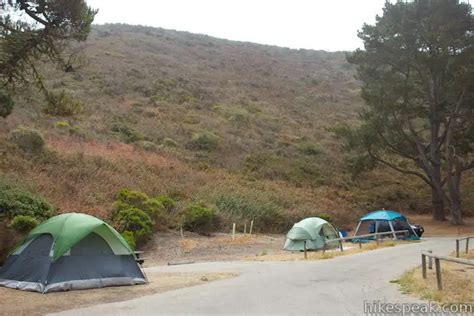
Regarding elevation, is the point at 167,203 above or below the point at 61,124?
below

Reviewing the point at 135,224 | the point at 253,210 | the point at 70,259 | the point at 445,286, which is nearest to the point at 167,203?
the point at 135,224

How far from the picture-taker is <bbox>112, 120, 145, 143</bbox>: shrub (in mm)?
36688

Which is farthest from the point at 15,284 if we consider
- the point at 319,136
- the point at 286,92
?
the point at 286,92

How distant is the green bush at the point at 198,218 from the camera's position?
24906 mm

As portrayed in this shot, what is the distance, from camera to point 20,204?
674 inches

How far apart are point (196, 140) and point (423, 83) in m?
17.8

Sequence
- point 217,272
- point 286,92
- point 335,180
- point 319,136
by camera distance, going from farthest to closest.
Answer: point 286,92 → point 319,136 → point 335,180 → point 217,272

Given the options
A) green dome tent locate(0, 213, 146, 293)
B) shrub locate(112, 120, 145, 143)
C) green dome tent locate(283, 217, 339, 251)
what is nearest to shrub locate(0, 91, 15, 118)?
green dome tent locate(0, 213, 146, 293)

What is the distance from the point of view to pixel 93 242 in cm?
1238

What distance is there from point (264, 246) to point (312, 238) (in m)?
2.43

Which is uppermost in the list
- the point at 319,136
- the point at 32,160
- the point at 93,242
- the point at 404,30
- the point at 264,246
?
the point at 404,30

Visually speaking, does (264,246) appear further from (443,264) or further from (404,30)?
(404,30)

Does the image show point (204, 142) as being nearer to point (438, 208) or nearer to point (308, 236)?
point (438, 208)

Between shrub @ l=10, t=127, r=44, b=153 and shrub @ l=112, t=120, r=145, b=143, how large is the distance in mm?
9622
